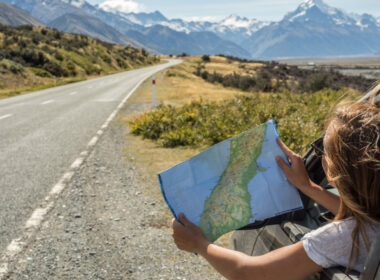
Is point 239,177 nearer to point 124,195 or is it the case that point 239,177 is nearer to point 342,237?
point 342,237

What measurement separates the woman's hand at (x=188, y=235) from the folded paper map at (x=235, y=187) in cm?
3

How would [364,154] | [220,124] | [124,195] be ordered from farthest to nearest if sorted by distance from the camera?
1. [220,124]
2. [124,195]
3. [364,154]

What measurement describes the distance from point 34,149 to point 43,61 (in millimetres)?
34901

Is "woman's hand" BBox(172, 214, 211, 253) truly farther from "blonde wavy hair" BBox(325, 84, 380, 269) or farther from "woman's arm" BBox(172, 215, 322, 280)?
"blonde wavy hair" BBox(325, 84, 380, 269)

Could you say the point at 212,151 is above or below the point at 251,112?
above

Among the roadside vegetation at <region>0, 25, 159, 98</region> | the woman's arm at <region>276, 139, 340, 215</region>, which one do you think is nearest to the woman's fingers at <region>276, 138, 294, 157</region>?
the woman's arm at <region>276, 139, 340, 215</region>

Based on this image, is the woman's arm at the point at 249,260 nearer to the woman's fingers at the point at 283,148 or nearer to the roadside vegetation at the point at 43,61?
the woman's fingers at the point at 283,148

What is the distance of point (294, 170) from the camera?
70.4 inches

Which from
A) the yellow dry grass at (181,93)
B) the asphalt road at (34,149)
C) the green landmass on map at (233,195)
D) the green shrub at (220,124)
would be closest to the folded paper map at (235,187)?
the green landmass on map at (233,195)

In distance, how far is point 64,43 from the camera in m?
54.3

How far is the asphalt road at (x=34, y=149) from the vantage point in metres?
4.57

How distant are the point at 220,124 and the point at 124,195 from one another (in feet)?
11.4

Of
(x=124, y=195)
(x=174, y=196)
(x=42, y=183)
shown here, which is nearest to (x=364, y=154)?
(x=174, y=196)

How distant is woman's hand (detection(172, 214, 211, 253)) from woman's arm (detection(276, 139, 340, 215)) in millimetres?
530
